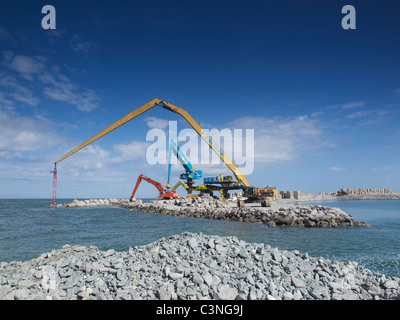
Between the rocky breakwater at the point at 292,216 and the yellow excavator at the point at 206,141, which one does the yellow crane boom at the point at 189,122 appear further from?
the rocky breakwater at the point at 292,216

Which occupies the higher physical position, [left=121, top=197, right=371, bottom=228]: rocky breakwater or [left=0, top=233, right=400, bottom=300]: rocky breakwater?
[left=0, top=233, right=400, bottom=300]: rocky breakwater

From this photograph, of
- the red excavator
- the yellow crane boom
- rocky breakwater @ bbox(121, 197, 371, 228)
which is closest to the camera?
rocky breakwater @ bbox(121, 197, 371, 228)

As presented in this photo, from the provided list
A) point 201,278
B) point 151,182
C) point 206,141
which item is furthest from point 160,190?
point 201,278

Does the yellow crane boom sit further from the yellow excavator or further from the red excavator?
the red excavator

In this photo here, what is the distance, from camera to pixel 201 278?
4777 millimetres

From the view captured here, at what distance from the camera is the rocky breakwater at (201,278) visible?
4.52 m

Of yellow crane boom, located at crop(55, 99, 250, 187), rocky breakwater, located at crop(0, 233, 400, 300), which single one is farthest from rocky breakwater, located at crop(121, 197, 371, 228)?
yellow crane boom, located at crop(55, 99, 250, 187)

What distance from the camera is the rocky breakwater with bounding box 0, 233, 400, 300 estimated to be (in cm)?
452

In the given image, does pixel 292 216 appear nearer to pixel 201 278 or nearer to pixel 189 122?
pixel 201 278

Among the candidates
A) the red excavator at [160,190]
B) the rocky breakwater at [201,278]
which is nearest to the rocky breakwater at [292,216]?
the rocky breakwater at [201,278]

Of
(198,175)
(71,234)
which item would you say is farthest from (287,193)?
(71,234)

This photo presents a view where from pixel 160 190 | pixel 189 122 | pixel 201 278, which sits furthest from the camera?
pixel 160 190
